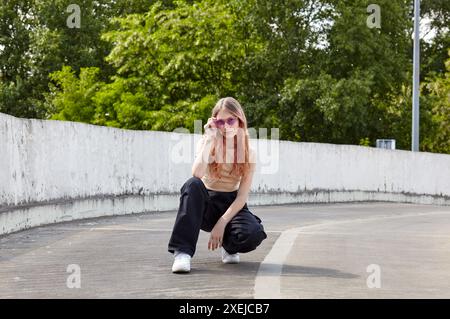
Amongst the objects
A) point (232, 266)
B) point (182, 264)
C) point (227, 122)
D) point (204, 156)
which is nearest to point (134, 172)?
point (232, 266)

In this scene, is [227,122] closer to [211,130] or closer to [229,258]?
[211,130]

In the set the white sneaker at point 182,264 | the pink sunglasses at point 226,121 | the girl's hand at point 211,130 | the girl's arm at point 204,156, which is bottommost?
the white sneaker at point 182,264

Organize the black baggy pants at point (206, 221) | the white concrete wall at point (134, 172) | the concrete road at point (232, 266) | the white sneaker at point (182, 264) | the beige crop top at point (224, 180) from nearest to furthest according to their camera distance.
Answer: the concrete road at point (232, 266), the white sneaker at point (182, 264), the black baggy pants at point (206, 221), the beige crop top at point (224, 180), the white concrete wall at point (134, 172)

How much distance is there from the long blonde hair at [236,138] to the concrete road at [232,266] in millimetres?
769

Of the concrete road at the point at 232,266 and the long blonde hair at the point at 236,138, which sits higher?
the long blonde hair at the point at 236,138

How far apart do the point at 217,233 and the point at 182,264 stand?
19.1 inches

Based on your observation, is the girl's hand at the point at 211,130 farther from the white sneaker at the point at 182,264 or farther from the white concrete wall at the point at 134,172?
the white concrete wall at the point at 134,172

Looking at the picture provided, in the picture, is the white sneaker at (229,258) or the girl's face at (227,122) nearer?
the girl's face at (227,122)

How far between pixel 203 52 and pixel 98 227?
119 ft

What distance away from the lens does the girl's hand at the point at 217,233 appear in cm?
869

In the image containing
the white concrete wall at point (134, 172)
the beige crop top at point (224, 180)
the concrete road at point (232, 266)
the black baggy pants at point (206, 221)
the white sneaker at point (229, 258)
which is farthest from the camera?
the white concrete wall at point (134, 172)

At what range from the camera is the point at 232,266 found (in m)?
9.05

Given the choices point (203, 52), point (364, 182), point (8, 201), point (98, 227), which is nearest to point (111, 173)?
point (98, 227)


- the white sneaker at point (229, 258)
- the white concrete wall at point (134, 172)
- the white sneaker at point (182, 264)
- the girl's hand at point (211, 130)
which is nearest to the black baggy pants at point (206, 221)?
the white sneaker at point (182, 264)
